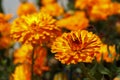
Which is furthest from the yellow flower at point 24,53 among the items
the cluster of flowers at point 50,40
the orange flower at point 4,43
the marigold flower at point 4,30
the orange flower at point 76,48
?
the orange flower at point 76,48

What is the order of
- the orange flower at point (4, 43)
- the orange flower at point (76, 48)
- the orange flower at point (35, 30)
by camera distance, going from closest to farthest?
1. the orange flower at point (76, 48)
2. the orange flower at point (35, 30)
3. the orange flower at point (4, 43)

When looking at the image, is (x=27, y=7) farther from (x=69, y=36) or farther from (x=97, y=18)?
(x=69, y=36)

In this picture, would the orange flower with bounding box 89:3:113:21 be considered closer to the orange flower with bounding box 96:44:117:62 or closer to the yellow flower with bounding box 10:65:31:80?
the orange flower with bounding box 96:44:117:62

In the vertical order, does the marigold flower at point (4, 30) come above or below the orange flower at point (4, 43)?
above

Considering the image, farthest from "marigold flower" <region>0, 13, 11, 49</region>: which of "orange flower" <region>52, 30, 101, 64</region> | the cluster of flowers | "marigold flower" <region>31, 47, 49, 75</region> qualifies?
"orange flower" <region>52, 30, 101, 64</region>

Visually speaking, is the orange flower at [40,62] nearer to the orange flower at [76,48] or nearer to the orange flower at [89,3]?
the orange flower at [76,48]

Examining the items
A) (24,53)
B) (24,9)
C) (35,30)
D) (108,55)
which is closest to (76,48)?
(35,30)
